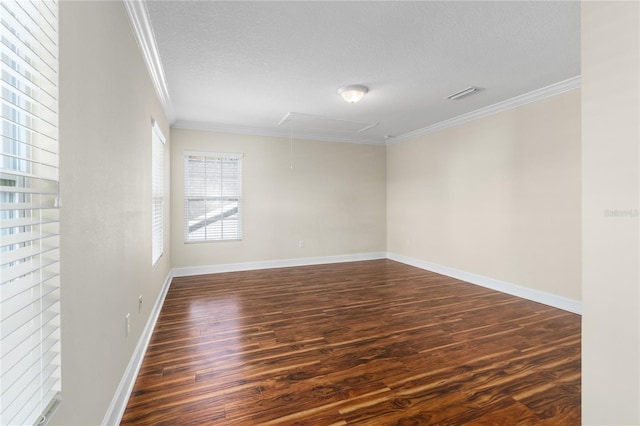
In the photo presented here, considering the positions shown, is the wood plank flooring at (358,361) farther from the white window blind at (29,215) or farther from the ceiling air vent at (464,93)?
the ceiling air vent at (464,93)

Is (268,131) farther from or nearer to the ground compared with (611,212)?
farther from the ground

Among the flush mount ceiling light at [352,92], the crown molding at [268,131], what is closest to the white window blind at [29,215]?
the flush mount ceiling light at [352,92]

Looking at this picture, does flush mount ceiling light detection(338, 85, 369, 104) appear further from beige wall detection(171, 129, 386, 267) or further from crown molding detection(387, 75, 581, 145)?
beige wall detection(171, 129, 386, 267)

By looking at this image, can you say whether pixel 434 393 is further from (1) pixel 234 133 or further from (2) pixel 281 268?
(1) pixel 234 133

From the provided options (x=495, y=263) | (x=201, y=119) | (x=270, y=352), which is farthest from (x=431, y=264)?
(x=201, y=119)

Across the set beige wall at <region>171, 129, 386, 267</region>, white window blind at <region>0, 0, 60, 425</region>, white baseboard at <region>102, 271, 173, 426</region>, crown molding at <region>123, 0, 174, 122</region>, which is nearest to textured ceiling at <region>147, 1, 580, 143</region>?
crown molding at <region>123, 0, 174, 122</region>

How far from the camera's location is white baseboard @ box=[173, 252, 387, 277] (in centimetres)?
499

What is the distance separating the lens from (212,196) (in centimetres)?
515

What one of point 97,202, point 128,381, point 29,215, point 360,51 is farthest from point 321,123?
point 29,215

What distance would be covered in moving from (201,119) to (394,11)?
11.7ft

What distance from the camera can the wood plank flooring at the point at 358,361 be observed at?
5.68 feet

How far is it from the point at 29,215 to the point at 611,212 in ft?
6.74

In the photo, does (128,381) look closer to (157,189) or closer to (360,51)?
(157,189)

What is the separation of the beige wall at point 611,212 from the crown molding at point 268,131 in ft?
14.9
